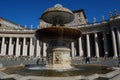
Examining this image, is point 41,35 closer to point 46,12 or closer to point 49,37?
point 49,37

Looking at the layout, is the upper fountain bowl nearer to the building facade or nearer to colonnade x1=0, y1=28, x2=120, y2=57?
the building facade

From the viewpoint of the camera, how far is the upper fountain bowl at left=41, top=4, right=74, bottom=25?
47.7ft

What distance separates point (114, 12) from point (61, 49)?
39216mm

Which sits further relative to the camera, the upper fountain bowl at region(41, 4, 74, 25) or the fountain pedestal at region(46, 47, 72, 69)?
the upper fountain bowl at region(41, 4, 74, 25)

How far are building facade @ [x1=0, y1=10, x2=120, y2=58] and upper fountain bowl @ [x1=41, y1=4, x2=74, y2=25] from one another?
30.5 meters

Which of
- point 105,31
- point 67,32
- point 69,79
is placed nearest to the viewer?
point 69,79

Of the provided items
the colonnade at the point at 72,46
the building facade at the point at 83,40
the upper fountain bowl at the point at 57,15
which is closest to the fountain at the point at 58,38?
the upper fountain bowl at the point at 57,15

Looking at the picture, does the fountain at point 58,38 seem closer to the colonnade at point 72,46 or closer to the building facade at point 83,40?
the building facade at point 83,40

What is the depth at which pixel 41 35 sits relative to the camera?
14219mm

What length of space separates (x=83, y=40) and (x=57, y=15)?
153 ft

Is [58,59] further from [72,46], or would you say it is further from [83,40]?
[83,40]

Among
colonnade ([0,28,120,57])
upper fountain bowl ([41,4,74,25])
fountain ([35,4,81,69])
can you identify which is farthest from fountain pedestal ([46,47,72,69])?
colonnade ([0,28,120,57])

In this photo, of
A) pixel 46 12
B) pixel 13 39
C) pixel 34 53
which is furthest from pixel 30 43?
pixel 46 12

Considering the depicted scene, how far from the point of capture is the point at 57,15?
1515 centimetres
